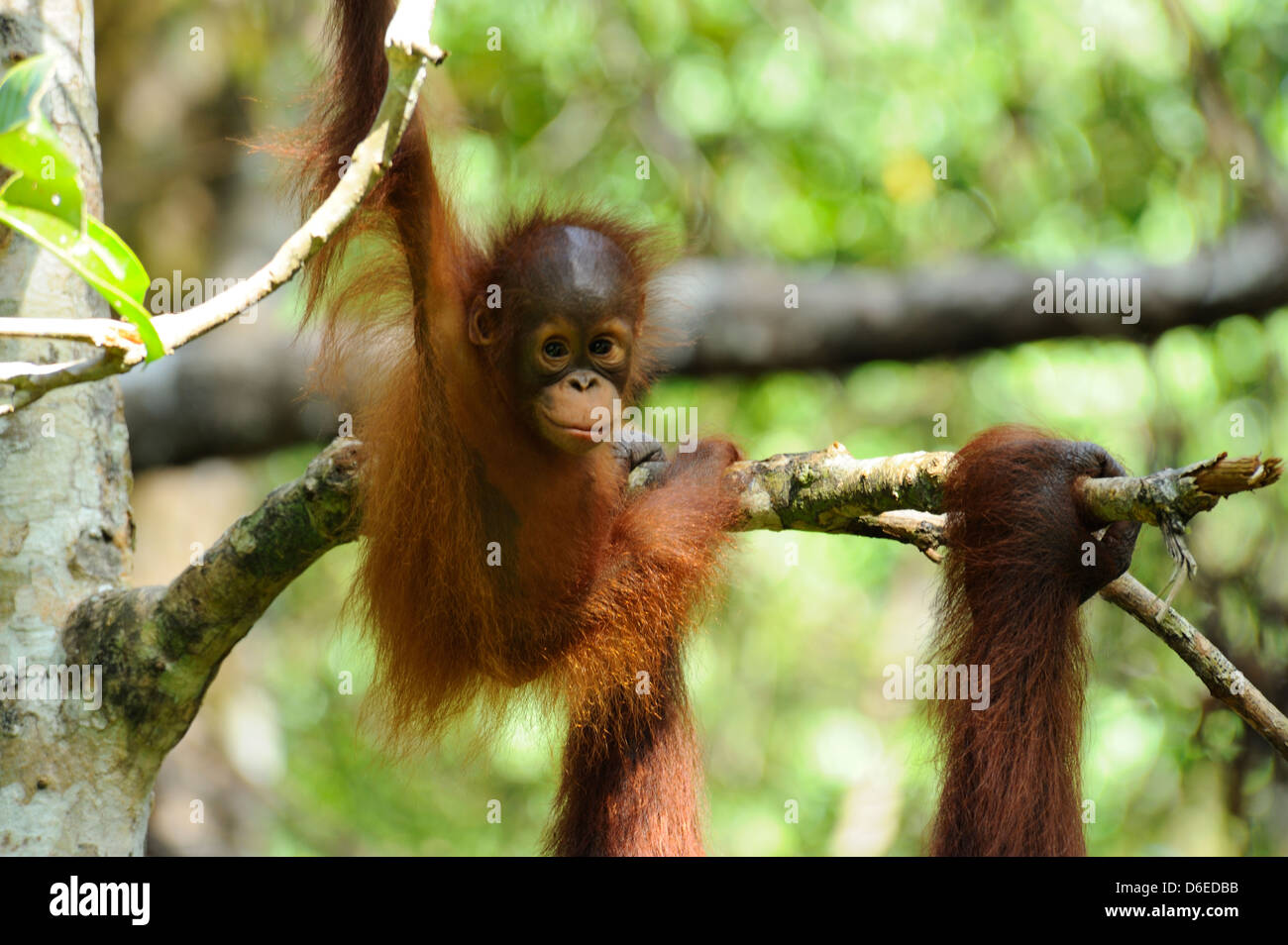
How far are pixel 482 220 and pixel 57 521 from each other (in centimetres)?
182

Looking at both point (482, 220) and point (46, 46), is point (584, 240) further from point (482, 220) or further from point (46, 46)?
point (46, 46)

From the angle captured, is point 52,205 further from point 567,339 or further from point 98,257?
point 567,339

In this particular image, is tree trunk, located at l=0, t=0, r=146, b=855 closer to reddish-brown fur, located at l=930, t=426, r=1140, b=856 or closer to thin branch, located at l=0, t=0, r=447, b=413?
thin branch, located at l=0, t=0, r=447, b=413

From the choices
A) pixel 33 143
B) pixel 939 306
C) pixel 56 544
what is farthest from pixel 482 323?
pixel 939 306

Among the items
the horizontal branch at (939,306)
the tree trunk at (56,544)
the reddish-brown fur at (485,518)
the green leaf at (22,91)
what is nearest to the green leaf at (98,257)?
the green leaf at (22,91)

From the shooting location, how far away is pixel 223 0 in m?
9.31

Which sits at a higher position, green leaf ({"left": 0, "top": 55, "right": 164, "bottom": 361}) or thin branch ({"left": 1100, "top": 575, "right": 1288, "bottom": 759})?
green leaf ({"left": 0, "top": 55, "right": 164, "bottom": 361})

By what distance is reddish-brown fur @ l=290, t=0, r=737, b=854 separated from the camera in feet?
12.6

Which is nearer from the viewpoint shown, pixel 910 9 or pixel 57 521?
pixel 57 521

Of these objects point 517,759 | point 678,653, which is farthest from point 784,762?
point 678,653

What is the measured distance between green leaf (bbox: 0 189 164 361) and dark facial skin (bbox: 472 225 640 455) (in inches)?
76.4

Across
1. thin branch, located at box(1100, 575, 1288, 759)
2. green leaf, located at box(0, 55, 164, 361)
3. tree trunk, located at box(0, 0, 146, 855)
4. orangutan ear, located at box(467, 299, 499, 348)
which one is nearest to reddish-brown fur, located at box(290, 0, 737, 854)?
orangutan ear, located at box(467, 299, 499, 348)
